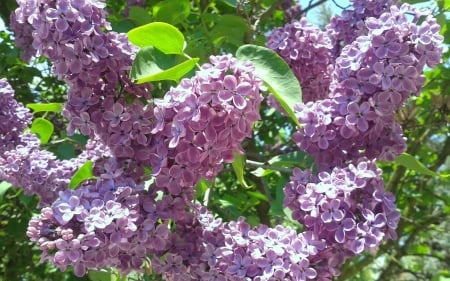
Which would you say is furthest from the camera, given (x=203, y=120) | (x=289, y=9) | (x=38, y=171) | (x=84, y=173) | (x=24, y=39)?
(x=289, y=9)

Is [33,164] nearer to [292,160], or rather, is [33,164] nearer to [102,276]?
[102,276]

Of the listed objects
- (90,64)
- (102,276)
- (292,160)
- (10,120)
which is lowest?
(102,276)

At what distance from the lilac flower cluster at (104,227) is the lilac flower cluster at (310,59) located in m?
0.59

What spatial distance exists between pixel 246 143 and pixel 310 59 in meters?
0.50

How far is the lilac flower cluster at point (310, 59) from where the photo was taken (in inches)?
67.1

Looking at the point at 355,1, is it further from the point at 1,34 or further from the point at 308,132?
the point at 1,34

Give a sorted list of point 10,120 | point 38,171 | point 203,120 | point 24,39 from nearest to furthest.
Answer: point 203,120 → point 38,171 → point 10,120 → point 24,39

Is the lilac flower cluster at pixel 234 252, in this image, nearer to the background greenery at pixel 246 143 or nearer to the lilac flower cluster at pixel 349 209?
the lilac flower cluster at pixel 349 209

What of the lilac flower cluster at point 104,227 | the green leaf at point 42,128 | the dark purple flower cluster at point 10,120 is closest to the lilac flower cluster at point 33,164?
the dark purple flower cluster at point 10,120

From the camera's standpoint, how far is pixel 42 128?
2072 mm

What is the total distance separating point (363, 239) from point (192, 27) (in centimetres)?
168

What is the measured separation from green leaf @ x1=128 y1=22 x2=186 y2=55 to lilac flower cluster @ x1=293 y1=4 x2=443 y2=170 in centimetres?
26

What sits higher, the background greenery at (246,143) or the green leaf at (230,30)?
the green leaf at (230,30)

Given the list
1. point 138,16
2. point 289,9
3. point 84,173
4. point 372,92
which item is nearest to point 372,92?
point 372,92
